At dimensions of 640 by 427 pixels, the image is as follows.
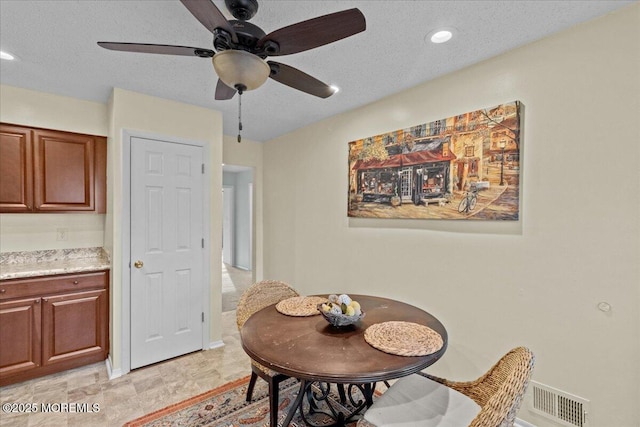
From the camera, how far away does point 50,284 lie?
7.91 ft

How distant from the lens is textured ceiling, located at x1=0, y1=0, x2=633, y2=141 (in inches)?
59.3

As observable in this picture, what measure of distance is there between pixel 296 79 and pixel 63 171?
246 centimetres

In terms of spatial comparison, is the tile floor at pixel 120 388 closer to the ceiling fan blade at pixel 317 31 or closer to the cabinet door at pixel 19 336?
the cabinet door at pixel 19 336

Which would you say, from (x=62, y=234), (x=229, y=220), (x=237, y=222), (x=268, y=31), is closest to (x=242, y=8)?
(x=268, y=31)

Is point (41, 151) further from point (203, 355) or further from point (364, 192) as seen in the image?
point (364, 192)

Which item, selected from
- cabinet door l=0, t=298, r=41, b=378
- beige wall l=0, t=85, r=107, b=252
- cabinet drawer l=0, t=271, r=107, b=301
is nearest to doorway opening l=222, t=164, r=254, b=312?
beige wall l=0, t=85, r=107, b=252

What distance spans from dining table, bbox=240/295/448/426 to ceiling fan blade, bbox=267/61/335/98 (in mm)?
1355

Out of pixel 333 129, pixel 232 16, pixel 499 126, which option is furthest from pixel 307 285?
pixel 232 16

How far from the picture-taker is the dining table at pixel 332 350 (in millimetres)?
1168

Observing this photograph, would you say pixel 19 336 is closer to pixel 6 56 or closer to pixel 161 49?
pixel 6 56

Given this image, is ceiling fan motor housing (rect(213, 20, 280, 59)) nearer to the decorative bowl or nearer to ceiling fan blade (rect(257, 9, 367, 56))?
ceiling fan blade (rect(257, 9, 367, 56))

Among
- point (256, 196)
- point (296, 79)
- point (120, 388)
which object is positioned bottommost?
point (120, 388)

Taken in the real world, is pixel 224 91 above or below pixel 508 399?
above

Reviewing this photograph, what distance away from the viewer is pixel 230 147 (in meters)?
4.11
